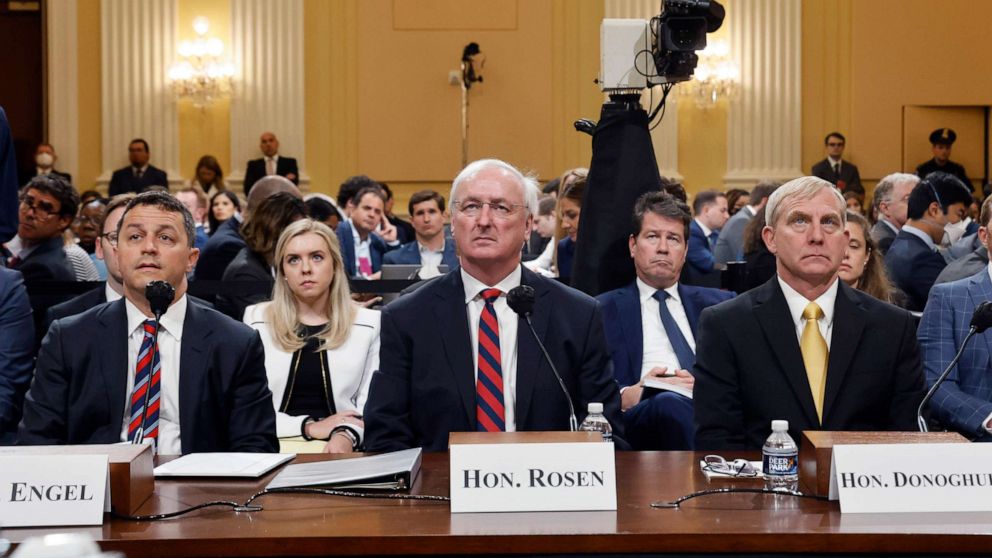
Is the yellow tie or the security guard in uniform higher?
the security guard in uniform

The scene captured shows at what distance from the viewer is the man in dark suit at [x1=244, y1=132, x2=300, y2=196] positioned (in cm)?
1199

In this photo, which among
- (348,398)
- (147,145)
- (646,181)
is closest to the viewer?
(348,398)

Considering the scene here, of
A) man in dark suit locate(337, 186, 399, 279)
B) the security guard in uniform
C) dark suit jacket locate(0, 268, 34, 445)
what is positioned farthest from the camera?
the security guard in uniform

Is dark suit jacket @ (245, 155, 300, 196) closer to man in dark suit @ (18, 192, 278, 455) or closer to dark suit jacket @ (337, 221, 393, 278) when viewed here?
dark suit jacket @ (337, 221, 393, 278)

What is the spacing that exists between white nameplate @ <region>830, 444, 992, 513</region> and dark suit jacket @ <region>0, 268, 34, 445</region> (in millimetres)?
2520

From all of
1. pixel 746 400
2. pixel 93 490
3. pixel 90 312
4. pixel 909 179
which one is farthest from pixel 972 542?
pixel 909 179

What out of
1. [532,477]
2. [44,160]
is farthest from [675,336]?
[44,160]

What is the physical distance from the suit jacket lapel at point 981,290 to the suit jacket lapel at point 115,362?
2265 mm

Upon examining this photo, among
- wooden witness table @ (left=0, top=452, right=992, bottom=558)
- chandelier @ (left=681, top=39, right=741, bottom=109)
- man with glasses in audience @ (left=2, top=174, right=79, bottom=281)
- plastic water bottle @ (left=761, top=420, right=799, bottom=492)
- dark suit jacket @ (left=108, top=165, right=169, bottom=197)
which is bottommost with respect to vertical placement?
wooden witness table @ (left=0, top=452, right=992, bottom=558)

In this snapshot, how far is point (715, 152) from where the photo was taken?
1259cm

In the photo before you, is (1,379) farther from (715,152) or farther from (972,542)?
(715,152)

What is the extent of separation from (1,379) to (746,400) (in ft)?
7.00

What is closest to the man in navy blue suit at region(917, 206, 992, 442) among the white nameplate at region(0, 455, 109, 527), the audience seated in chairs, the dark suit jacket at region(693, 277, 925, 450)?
the dark suit jacket at region(693, 277, 925, 450)

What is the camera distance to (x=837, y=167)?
477 inches
